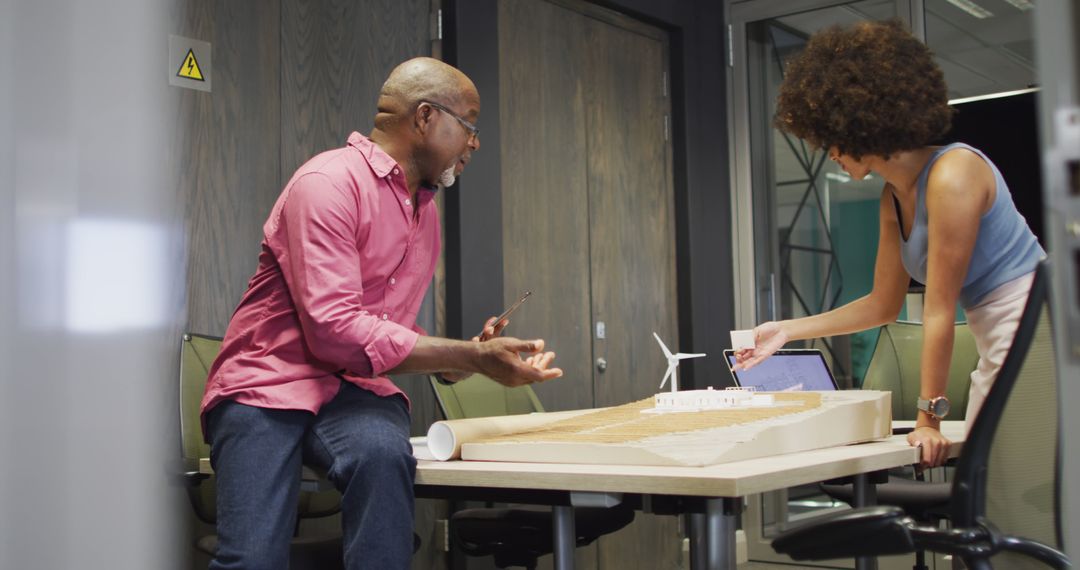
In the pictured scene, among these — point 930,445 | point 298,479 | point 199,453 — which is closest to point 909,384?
point 930,445

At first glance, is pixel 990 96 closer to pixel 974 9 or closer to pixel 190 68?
pixel 974 9

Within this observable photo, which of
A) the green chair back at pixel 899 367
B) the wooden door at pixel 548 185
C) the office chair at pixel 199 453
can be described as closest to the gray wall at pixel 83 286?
the office chair at pixel 199 453

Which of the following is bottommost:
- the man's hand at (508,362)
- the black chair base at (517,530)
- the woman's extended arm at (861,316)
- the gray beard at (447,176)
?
the black chair base at (517,530)

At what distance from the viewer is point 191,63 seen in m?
3.13

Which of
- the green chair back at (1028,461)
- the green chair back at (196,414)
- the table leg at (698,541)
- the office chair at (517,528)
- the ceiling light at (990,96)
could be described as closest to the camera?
the green chair back at (1028,461)

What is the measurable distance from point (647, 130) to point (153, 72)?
186 inches

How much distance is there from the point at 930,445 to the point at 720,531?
0.64 m

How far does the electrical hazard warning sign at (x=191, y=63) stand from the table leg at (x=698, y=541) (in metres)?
2.02

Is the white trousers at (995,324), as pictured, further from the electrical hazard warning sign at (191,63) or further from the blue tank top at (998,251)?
the electrical hazard warning sign at (191,63)

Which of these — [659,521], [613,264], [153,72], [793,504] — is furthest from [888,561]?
[153,72]

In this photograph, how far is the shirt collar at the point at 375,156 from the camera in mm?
2096

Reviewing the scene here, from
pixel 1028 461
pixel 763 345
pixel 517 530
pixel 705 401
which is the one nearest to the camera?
pixel 1028 461

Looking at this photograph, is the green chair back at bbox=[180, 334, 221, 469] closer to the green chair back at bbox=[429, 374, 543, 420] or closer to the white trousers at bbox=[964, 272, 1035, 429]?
the green chair back at bbox=[429, 374, 543, 420]

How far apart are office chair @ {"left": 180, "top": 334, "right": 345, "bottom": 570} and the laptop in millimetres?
1441
